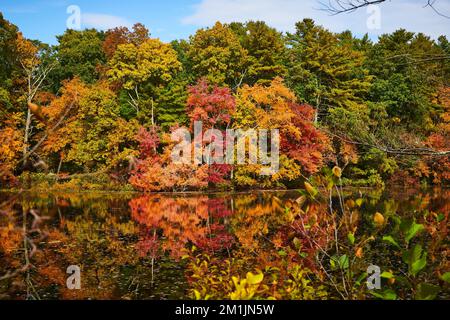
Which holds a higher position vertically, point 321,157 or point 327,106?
point 327,106

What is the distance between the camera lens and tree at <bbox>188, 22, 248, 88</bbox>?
80.2 feet

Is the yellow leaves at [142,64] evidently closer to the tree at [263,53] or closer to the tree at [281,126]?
the tree at [281,126]

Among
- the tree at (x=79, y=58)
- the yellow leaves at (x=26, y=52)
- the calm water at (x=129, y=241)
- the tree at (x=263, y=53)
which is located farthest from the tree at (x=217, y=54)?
the calm water at (x=129, y=241)

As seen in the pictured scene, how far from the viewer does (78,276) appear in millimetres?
6645

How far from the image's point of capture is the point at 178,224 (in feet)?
Result: 38.5

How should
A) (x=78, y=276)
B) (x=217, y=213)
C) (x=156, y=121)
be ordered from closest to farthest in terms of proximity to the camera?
(x=78, y=276) → (x=217, y=213) → (x=156, y=121)

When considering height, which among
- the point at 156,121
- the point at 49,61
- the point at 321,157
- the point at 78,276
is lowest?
the point at 78,276

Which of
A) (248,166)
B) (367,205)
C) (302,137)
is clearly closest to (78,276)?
(367,205)

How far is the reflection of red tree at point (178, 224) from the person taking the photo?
904 cm

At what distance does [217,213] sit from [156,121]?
1092cm

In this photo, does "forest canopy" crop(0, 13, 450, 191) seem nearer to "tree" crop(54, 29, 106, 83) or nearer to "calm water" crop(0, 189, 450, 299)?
"tree" crop(54, 29, 106, 83)

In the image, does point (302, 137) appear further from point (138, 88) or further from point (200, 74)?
point (138, 88)

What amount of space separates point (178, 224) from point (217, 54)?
1490cm
